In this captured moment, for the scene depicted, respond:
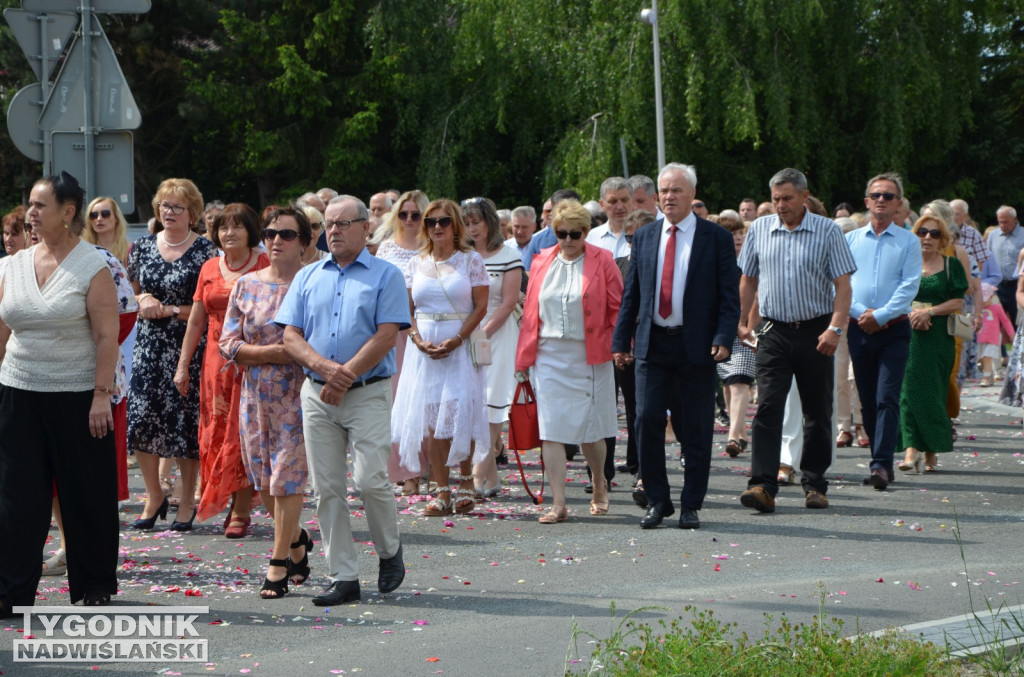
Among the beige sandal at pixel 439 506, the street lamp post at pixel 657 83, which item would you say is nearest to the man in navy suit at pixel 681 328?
the beige sandal at pixel 439 506

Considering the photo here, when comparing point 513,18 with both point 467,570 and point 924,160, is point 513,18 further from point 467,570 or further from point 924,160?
point 467,570

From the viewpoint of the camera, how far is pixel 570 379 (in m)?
10.1

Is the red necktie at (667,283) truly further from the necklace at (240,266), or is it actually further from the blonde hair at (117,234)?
the blonde hair at (117,234)

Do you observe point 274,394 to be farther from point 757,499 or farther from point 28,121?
point 757,499

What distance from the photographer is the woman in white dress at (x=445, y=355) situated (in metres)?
10.4

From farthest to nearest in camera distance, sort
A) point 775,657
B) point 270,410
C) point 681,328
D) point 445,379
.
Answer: point 445,379 → point 681,328 → point 270,410 → point 775,657

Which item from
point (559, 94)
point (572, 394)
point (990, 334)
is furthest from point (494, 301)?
point (559, 94)

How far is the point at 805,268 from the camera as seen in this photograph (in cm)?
1008

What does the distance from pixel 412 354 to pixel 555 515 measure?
166 cm

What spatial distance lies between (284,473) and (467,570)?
1.31 metres

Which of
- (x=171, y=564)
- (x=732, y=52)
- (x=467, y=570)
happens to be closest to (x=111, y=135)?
(x=171, y=564)

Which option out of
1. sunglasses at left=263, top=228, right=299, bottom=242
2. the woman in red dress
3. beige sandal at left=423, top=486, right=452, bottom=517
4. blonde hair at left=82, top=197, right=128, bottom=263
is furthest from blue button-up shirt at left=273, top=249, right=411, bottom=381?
blonde hair at left=82, top=197, right=128, bottom=263

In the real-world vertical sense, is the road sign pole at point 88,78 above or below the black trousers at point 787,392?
above

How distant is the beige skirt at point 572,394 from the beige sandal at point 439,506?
0.89m
